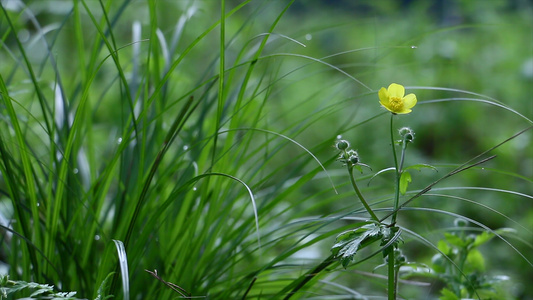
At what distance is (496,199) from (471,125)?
1.71ft

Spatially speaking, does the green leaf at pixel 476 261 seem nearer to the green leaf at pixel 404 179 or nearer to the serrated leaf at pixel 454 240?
the serrated leaf at pixel 454 240

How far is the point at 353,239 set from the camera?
2.28ft

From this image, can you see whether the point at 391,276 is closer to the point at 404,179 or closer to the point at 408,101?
the point at 404,179

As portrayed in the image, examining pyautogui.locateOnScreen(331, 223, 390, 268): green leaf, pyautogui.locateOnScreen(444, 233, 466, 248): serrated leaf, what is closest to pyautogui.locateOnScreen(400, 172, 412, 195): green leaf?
pyautogui.locateOnScreen(331, 223, 390, 268): green leaf

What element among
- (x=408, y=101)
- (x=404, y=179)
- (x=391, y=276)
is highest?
(x=408, y=101)

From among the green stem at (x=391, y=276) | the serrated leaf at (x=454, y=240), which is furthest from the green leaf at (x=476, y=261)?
the green stem at (x=391, y=276)

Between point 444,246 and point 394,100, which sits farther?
point 444,246

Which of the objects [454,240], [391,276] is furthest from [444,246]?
[391,276]

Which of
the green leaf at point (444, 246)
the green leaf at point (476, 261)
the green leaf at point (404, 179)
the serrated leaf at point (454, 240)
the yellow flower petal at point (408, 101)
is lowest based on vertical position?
the green leaf at point (404, 179)

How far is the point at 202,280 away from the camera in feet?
2.97

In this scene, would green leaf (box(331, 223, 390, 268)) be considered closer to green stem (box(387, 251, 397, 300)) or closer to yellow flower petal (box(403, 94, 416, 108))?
green stem (box(387, 251, 397, 300))

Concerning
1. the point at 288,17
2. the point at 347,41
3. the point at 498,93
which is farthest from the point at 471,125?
the point at 288,17

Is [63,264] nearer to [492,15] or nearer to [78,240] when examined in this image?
[78,240]

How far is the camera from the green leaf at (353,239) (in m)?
0.67
